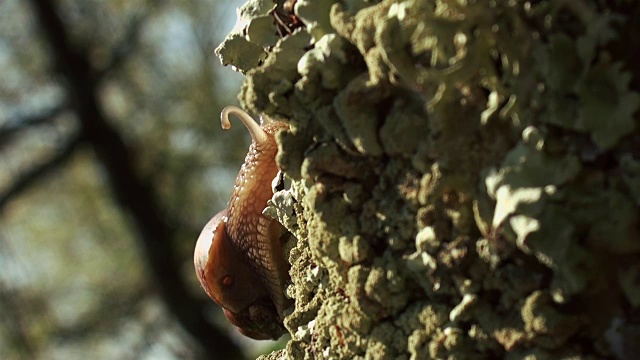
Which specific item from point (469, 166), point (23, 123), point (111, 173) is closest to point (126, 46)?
point (23, 123)

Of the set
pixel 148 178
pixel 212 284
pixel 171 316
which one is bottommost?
pixel 171 316

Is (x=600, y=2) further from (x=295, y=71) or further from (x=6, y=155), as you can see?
(x=6, y=155)

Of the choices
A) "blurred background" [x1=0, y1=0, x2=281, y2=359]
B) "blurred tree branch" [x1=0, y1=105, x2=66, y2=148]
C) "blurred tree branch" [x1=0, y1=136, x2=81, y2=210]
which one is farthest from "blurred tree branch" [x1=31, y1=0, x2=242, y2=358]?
"blurred tree branch" [x1=0, y1=105, x2=66, y2=148]

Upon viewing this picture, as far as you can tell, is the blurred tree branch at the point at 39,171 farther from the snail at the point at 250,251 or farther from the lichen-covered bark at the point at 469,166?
the lichen-covered bark at the point at 469,166

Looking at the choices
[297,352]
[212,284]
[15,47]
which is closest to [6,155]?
[15,47]

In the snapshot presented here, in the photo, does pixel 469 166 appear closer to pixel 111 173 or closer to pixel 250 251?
pixel 250 251
